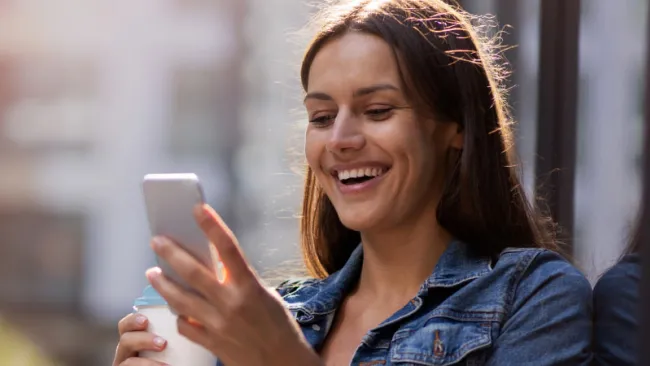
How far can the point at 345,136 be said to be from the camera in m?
1.72

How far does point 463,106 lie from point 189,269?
67 cm

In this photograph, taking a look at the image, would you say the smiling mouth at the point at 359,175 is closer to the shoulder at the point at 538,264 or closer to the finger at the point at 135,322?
the shoulder at the point at 538,264

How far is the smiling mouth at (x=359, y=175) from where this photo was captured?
1735 millimetres

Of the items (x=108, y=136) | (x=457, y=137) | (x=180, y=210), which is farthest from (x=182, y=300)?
(x=108, y=136)

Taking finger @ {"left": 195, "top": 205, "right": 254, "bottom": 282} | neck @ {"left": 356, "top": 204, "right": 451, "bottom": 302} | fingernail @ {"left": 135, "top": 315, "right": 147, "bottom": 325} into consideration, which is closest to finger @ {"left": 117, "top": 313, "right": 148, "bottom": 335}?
fingernail @ {"left": 135, "top": 315, "right": 147, "bottom": 325}

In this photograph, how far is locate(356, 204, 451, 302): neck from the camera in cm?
181

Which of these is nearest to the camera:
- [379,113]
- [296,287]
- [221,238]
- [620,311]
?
[221,238]

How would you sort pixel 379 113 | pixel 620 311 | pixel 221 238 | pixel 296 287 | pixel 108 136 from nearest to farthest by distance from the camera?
pixel 221 238 < pixel 620 311 < pixel 379 113 < pixel 296 287 < pixel 108 136

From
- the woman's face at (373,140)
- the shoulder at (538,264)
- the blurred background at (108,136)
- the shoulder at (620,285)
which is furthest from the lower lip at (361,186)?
the blurred background at (108,136)

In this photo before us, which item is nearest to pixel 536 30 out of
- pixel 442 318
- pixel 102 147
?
pixel 442 318

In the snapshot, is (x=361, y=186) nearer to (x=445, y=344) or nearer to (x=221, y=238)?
(x=445, y=344)

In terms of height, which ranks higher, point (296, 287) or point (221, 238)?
point (221, 238)

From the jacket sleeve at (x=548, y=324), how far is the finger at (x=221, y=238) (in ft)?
1.58

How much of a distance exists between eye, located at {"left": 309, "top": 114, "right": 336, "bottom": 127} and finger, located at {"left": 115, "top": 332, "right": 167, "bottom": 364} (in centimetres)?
53
